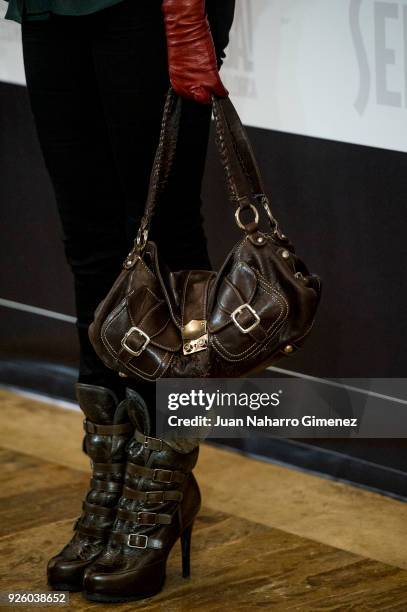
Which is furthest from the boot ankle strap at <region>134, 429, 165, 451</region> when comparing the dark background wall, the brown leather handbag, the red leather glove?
the dark background wall

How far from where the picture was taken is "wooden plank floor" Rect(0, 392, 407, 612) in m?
1.48

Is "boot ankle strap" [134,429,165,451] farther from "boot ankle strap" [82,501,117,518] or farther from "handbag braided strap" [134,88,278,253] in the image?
"handbag braided strap" [134,88,278,253]

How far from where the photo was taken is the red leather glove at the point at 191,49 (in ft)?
4.09

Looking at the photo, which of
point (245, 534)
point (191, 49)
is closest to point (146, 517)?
point (245, 534)

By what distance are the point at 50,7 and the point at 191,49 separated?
20cm

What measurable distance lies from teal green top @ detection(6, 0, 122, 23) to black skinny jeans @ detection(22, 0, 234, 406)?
0.07ft

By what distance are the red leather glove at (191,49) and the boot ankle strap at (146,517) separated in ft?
1.85

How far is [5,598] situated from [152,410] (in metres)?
0.33

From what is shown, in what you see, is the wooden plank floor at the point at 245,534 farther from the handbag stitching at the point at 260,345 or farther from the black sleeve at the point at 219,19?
the black sleeve at the point at 219,19

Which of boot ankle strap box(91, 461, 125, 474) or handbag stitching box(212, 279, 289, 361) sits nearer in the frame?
handbag stitching box(212, 279, 289, 361)

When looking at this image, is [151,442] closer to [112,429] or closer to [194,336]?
[112,429]

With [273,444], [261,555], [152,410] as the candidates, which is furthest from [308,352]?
[152,410]

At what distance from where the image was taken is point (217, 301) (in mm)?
1304

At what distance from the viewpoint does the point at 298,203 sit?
1.91 meters
